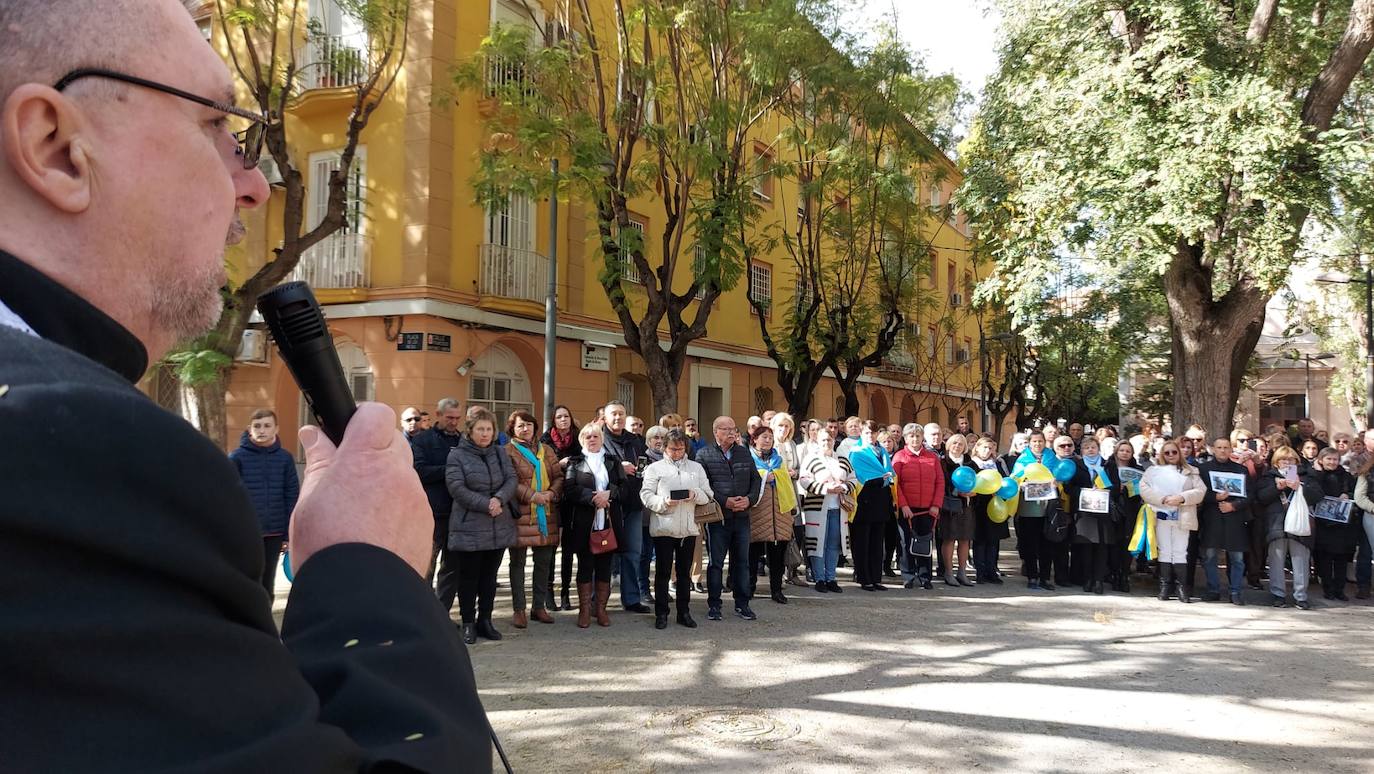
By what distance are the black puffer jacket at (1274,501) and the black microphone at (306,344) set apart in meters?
12.6

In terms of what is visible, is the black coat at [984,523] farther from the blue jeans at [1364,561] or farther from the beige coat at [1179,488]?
the blue jeans at [1364,561]

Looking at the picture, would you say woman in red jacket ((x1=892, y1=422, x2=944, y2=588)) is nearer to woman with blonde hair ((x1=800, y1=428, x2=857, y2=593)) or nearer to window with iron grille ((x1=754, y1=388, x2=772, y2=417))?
woman with blonde hair ((x1=800, y1=428, x2=857, y2=593))

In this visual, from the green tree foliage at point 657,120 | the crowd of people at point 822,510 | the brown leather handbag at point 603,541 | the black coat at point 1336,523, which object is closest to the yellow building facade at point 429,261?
the green tree foliage at point 657,120

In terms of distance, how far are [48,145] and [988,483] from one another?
12228 mm

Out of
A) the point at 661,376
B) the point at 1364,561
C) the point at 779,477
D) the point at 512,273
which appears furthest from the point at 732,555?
the point at 512,273

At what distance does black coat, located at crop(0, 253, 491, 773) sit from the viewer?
61cm

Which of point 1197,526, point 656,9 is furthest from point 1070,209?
point 656,9

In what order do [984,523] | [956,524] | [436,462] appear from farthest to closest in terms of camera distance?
[984,523] < [956,524] < [436,462]

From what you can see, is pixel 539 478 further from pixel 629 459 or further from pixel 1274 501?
pixel 1274 501

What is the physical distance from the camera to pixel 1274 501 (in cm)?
1104

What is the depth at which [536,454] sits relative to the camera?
9188 millimetres

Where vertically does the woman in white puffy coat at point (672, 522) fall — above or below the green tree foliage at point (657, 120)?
below

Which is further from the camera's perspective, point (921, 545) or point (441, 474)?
point (921, 545)

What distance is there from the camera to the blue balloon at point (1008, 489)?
1193 cm
